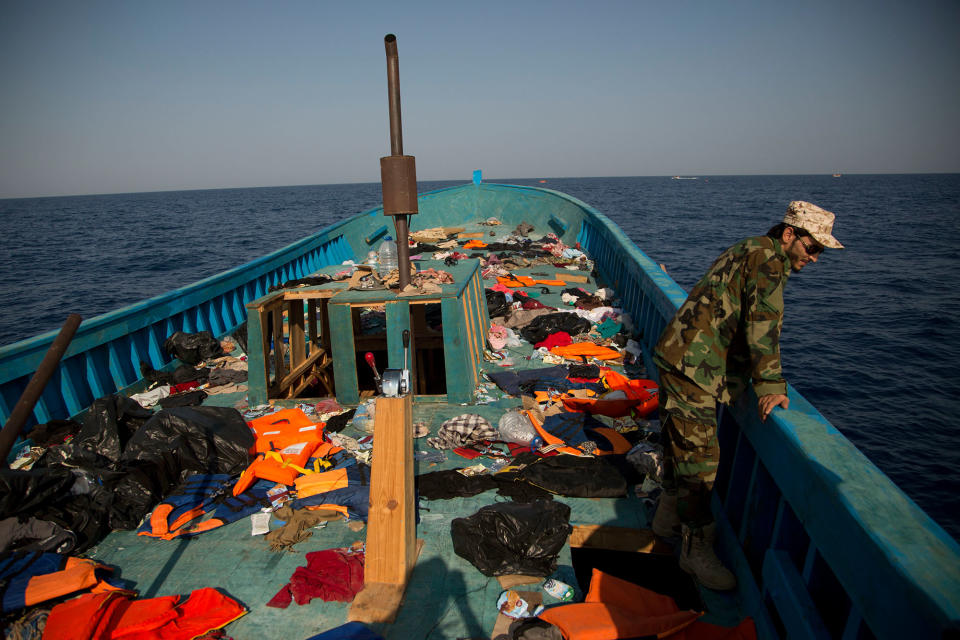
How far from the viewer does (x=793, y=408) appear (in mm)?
2805

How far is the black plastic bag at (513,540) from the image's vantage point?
3359 millimetres

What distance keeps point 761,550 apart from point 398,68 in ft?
17.2

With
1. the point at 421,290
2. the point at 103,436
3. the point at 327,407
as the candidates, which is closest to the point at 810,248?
the point at 421,290

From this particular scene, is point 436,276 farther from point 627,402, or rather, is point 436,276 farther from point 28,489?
point 28,489

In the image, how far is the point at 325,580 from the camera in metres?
3.31

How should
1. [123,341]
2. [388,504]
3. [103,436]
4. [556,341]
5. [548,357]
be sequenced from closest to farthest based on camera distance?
[388,504], [103,436], [123,341], [548,357], [556,341]

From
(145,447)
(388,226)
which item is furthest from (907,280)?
(145,447)

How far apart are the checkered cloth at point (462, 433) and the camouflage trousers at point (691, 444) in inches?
84.1

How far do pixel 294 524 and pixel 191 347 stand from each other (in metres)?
4.19

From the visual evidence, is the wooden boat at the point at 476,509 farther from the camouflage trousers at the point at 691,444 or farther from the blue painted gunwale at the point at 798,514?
the camouflage trousers at the point at 691,444

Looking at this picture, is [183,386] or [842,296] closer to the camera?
[183,386]

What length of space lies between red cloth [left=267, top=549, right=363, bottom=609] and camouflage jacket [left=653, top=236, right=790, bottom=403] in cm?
234

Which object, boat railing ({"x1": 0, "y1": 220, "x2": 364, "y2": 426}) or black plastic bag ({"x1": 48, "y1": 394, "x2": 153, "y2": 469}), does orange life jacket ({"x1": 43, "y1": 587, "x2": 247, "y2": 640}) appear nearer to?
black plastic bag ({"x1": 48, "y1": 394, "x2": 153, "y2": 469})

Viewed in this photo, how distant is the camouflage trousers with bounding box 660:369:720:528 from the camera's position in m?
3.07
